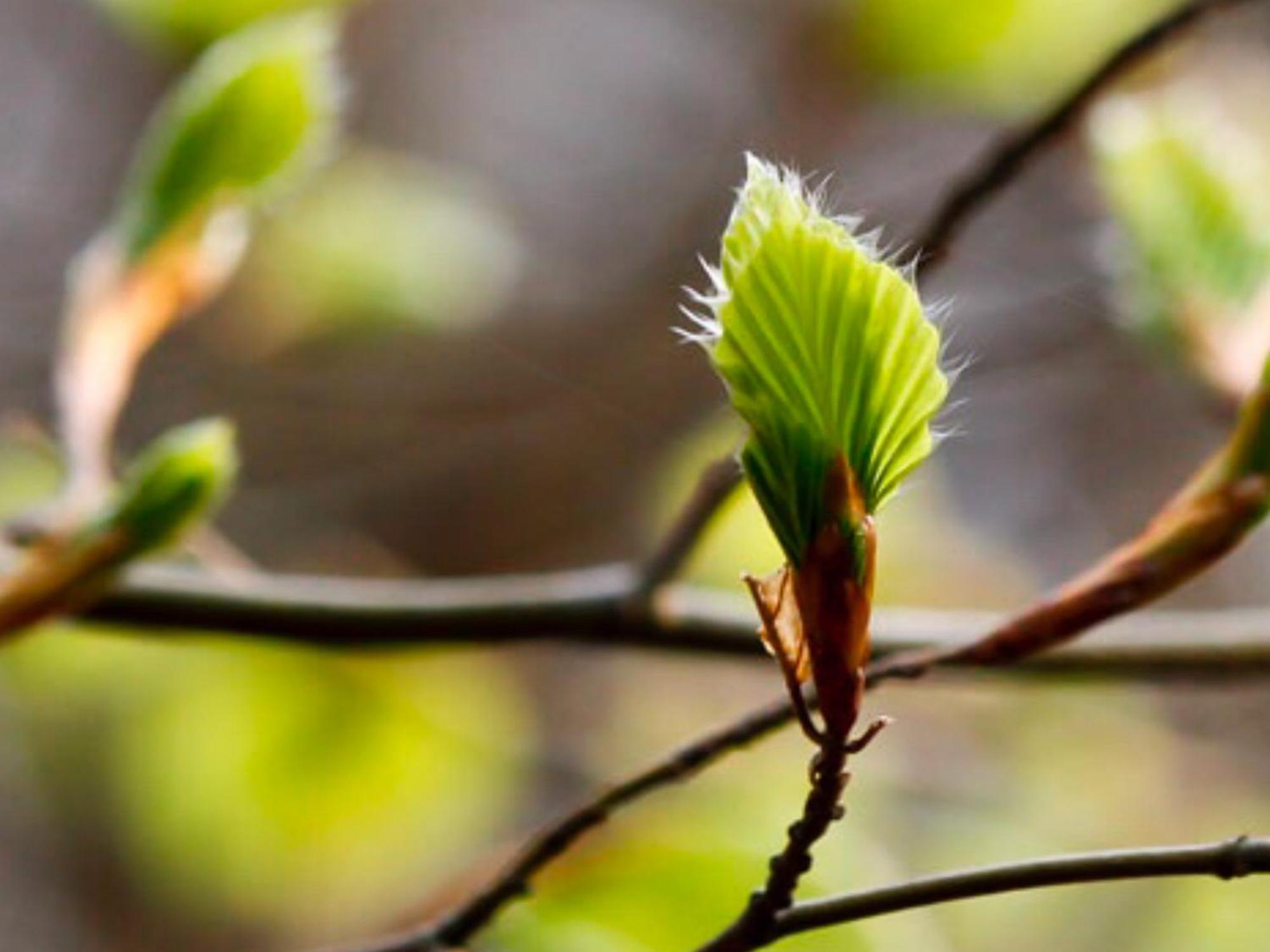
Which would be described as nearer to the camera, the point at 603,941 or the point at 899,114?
the point at 603,941

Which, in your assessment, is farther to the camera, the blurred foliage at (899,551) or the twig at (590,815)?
the blurred foliage at (899,551)

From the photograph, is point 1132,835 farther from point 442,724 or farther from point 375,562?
point 375,562

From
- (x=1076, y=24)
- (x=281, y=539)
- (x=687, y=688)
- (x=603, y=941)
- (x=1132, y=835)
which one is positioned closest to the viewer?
(x=603, y=941)

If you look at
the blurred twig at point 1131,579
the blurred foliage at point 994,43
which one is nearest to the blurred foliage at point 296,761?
the blurred foliage at point 994,43

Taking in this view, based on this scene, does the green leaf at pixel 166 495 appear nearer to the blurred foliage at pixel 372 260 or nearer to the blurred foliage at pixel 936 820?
the blurred foliage at pixel 936 820

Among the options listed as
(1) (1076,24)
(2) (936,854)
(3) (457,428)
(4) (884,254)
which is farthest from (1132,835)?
(4) (884,254)

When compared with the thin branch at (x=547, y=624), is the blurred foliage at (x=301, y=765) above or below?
above

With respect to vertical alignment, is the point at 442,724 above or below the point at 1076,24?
below
